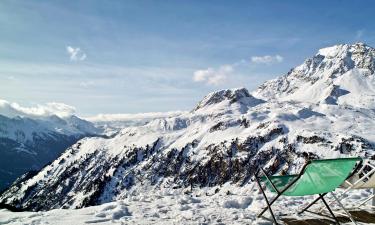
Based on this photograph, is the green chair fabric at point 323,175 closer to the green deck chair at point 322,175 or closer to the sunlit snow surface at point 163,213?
the green deck chair at point 322,175

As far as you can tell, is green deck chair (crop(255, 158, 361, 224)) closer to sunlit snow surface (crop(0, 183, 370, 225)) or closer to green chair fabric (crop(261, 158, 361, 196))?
green chair fabric (crop(261, 158, 361, 196))

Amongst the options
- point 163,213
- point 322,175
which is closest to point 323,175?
point 322,175

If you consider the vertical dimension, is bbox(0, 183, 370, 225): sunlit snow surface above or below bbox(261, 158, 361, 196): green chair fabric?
below

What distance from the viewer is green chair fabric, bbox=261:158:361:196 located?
30.2 feet

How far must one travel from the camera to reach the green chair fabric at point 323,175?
9219mm

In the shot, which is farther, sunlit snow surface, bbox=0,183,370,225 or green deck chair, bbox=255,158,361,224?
sunlit snow surface, bbox=0,183,370,225

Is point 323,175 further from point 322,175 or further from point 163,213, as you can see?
point 163,213

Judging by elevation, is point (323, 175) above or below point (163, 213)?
above

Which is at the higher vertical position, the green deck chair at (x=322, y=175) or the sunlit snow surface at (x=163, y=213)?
the green deck chair at (x=322, y=175)

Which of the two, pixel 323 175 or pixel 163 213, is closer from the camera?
pixel 323 175

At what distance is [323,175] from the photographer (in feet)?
31.5

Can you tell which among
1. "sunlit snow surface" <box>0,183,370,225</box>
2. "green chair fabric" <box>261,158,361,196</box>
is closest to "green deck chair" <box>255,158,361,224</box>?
"green chair fabric" <box>261,158,361,196</box>

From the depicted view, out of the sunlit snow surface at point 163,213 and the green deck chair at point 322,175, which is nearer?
A: the green deck chair at point 322,175

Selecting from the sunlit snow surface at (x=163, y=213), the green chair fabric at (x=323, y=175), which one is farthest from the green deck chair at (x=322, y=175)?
the sunlit snow surface at (x=163, y=213)
